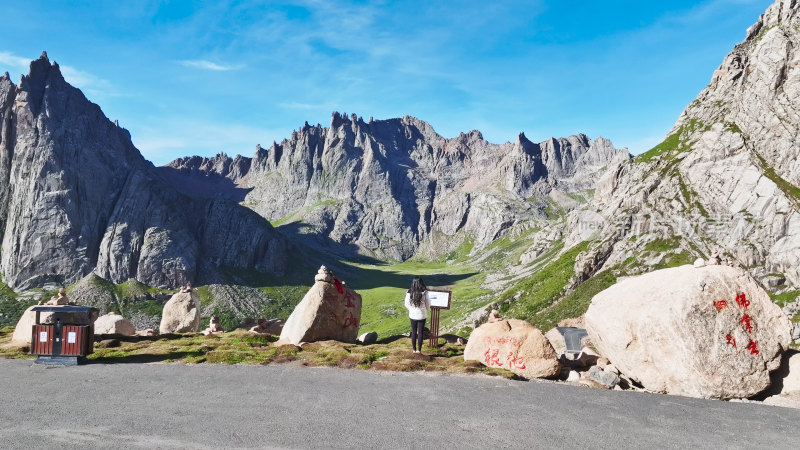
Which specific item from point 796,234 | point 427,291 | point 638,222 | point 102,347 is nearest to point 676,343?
point 427,291

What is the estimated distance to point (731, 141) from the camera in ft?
599

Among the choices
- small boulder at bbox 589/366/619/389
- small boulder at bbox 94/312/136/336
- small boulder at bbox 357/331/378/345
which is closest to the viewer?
small boulder at bbox 589/366/619/389

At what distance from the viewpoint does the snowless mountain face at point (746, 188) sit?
15162 cm

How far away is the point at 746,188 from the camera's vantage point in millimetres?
167500

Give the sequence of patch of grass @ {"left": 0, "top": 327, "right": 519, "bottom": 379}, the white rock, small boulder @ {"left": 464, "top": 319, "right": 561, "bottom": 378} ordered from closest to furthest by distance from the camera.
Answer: small boulder @ {"left": 464, "top": 319, "right": 561, "bottom": 378} < patch of grass @ {"left": 0, "top": 327, "right": 519, "bottom": 379} < the white rock

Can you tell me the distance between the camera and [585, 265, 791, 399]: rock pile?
22.3 meters

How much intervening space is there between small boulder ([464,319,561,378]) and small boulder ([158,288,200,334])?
37.1m

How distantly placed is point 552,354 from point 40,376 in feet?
91.6

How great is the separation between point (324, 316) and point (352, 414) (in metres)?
17.7

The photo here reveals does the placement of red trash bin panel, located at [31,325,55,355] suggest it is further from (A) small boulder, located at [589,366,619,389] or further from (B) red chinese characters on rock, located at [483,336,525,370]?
(A) small boulder, located at [589,366,619,389]

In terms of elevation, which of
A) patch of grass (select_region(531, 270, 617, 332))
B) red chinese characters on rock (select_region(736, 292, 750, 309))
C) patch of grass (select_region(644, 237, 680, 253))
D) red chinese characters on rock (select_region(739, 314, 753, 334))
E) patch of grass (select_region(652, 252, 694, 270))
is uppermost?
patch of grass (select_region(644, 237, 680, 253))

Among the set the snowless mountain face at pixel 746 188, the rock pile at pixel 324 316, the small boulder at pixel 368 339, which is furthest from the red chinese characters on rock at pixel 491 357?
the snowless mountain face at pixel 746 188

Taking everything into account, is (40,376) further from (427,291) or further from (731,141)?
(731,141)

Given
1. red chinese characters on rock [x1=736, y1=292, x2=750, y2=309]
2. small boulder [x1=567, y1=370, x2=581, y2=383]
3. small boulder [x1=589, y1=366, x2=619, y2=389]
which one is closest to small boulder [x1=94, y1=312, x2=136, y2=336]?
small boulder [x1=567, y1=370, x2=581, y2=383]
